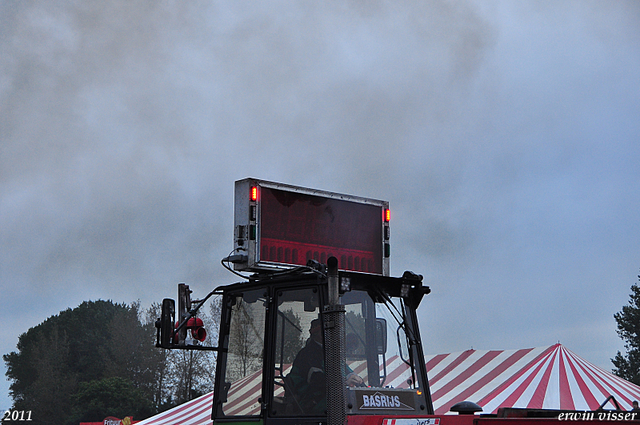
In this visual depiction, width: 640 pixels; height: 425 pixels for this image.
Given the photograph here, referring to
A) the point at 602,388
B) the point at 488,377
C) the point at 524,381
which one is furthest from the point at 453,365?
the point at 602,388

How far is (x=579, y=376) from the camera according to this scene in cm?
1328

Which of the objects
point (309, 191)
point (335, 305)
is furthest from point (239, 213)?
point (335, 305)

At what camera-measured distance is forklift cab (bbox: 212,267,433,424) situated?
5.21 m

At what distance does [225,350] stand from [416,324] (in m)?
1.60

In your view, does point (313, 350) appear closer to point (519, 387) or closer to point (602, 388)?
point (519, 387)

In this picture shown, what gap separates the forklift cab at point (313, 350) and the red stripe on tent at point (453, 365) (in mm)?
9620

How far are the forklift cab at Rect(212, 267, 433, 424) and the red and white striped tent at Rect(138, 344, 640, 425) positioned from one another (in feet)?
Result: 24.9

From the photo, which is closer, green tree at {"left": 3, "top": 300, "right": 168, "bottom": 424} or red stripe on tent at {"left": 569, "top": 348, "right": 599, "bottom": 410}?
red stripe on tent at {"left": 569, "top": 348, "right": 599, "bottom": 410}

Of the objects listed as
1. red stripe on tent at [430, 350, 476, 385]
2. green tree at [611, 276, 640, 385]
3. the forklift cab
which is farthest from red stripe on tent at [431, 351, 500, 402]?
green tree at [611, 276, 640, 385]

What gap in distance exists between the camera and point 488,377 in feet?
46.3

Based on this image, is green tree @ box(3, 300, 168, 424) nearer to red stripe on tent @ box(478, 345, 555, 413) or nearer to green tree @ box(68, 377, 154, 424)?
green tree @ box(68, 377, 154, 424)

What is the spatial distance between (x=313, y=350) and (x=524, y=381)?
9049mm

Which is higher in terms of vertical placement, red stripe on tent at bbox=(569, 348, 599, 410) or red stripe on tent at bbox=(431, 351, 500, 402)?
red stripe on tent at bbox=(431, 351, 500, 402)

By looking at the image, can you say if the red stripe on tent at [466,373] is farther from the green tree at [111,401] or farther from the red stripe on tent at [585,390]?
the green tree at [111,401]
